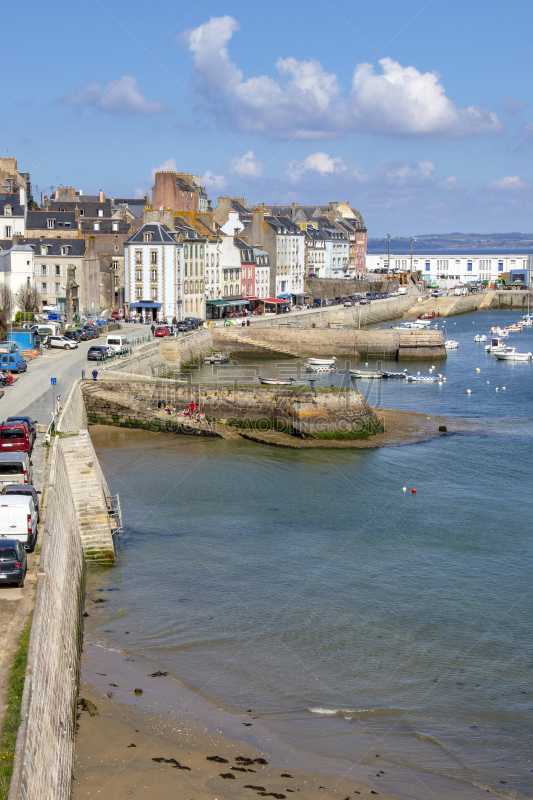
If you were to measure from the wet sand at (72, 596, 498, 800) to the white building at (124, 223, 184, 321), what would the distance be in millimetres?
55282

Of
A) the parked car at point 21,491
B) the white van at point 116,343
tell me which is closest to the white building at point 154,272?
the white van at point 116,343

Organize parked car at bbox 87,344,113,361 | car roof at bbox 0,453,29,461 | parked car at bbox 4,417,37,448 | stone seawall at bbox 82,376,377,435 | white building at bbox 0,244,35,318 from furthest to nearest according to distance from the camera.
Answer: white building at bbox 0,244,35,318
parked car at bbox 87,344,113,361
stone seawall at bbox 82,376,377,435
parked car at bbox 4,417,37,448
car roof at bbox 0,453,29,461

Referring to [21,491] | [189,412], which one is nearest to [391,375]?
[189,412]

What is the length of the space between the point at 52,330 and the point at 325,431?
71.5 feet

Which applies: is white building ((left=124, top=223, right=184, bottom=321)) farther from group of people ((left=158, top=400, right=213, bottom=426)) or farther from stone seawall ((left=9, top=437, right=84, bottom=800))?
stone seawall ((left=9, top=437, right=84, bottom=800))

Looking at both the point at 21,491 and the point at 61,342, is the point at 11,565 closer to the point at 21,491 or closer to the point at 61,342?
the point at 21,491

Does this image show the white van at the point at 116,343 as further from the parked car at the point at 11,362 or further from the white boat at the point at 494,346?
the white boat at the point at 494,346

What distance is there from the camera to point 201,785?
44.2 feet

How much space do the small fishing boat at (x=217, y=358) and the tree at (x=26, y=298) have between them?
1316 centimetres

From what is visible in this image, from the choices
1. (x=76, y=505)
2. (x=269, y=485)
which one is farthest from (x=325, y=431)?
(x=76, y=505)

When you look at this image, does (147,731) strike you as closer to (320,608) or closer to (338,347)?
(320,608)

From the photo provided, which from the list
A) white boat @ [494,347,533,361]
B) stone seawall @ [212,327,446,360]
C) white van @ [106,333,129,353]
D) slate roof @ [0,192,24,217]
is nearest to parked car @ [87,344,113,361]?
white van @ [106,333,129,353]

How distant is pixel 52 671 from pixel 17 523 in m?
4.21

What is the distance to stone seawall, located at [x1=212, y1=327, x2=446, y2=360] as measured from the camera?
7262 cm
